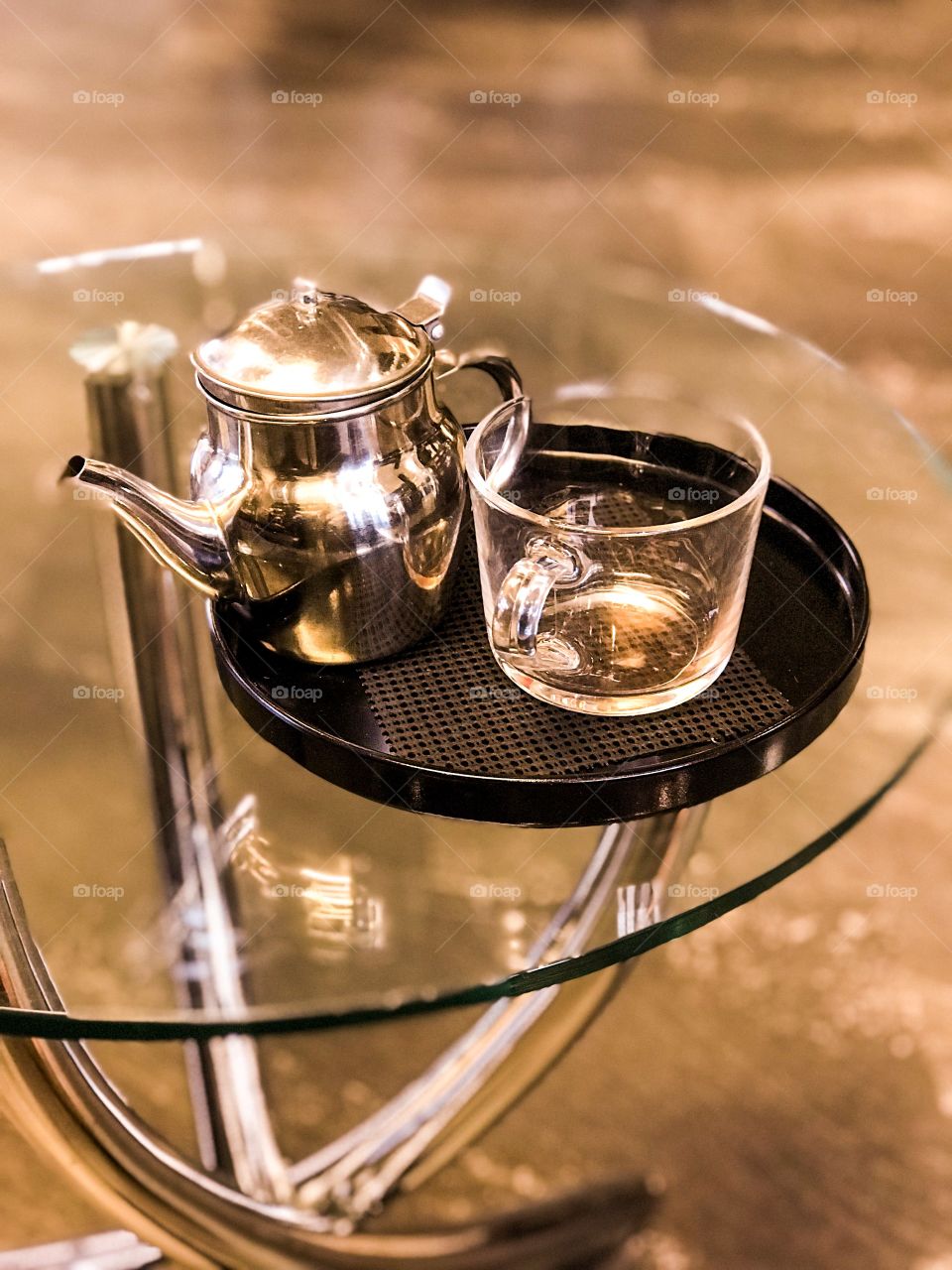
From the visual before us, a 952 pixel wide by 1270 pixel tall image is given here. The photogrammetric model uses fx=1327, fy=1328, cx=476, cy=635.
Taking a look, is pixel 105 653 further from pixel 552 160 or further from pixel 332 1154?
pixel 552 160

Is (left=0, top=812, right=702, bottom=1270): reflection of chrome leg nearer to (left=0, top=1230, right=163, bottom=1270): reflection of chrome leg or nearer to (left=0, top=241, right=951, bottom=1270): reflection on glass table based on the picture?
(left=0, top=241, right=951, bottom=1270): reflection on glass table

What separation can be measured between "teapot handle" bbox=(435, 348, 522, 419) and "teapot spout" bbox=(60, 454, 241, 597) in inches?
5.1

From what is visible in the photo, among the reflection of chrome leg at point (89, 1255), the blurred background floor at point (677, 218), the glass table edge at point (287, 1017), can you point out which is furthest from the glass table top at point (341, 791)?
the reflection of chrome leg at point (89, 1255)

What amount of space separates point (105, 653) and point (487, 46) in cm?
188

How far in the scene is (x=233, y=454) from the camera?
56cm

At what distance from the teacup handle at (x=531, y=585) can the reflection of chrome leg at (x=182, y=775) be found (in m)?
0.18

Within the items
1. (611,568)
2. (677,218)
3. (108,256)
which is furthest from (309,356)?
(677,218)

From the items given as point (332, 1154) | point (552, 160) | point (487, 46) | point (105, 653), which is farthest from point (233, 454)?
point (487, 46)

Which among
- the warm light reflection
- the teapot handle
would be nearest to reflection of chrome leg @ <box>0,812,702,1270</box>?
the teapot handle

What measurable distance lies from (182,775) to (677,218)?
61.0 inches

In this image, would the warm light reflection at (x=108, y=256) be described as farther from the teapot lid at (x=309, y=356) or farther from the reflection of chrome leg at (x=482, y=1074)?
the reflection of chrome leg at (x=482, y=1074)

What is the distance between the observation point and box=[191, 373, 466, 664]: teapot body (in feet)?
1.78

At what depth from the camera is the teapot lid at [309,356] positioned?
1.73 ft

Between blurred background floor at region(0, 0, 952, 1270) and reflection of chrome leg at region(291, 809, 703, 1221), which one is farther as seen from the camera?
blurred background floor at region(0, 0, 952, 1270)
